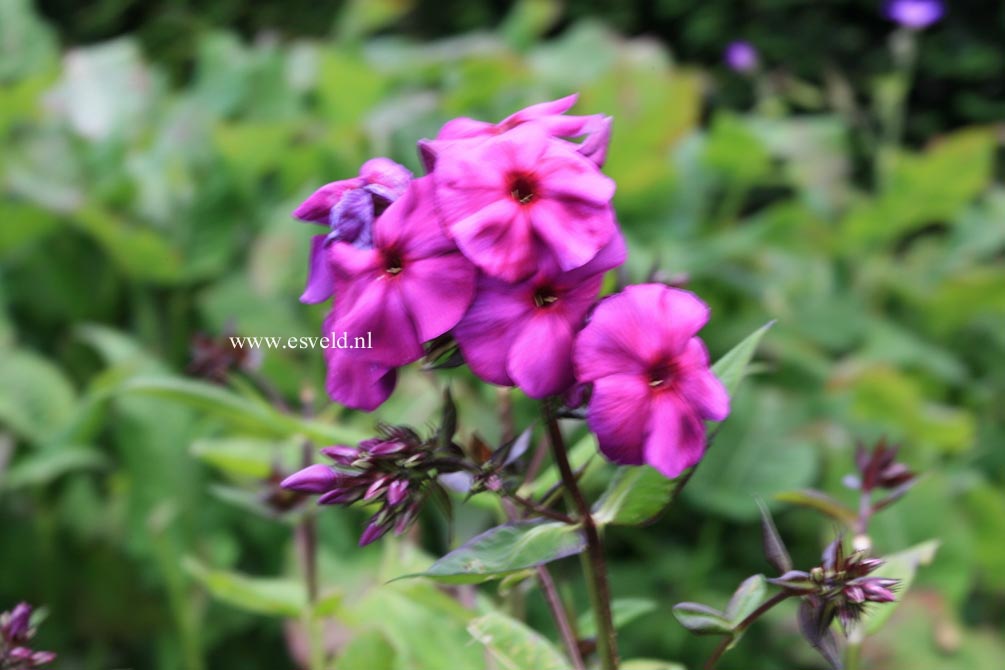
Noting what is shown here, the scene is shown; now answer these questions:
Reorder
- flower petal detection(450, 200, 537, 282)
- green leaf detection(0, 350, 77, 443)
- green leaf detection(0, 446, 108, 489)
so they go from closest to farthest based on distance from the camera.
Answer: flower petal detection(450, 200, 537, 282) → green leaf detection(0, 446, 108, 489) → green leaf detection(0, 350, 77, 443)

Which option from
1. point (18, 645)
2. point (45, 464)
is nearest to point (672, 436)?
point (18, 645)

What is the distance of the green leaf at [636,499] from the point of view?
2.59 feet

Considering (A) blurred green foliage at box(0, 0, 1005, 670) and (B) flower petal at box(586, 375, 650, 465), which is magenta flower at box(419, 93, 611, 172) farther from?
(A) blurred green foliage at box(0, 0, 1005, 670)

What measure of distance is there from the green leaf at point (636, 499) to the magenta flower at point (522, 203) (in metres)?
0.20

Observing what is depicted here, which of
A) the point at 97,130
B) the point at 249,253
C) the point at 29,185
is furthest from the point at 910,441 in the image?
the point at 97,130

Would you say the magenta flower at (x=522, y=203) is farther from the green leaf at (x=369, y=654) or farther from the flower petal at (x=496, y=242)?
the green leaf at (x=369, y=654)

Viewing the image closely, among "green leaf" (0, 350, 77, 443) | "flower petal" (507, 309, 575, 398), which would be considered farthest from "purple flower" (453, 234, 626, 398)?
"green leaf" (0, 350, 77, 443)

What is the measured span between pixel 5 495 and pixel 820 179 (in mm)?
2102

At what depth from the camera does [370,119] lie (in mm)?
2523

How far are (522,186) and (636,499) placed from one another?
0.81ft

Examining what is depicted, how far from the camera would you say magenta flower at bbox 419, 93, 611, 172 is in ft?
2.47

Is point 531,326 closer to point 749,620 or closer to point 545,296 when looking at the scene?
point 545,296

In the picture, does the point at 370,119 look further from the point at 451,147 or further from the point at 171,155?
the point at 451,147

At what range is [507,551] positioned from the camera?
0.75m
